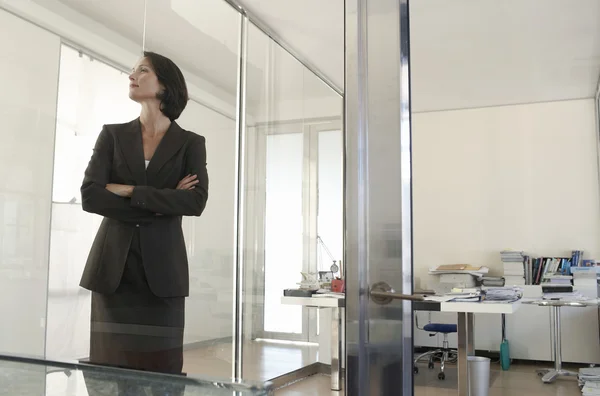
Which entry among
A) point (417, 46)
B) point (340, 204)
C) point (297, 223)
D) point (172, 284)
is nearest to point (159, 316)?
point (172, 284)

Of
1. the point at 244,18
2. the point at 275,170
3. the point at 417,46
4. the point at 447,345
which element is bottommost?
the point at 447,345

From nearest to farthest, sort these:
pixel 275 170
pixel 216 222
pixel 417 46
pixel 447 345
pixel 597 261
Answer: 1. pixel 216 222
2. pixel 275 170
3. pixel 417 46
4. pixel 447 345
5. pixel 597 261

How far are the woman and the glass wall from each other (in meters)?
0.03

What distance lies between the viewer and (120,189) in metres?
1.69

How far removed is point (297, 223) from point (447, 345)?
2.51 meters

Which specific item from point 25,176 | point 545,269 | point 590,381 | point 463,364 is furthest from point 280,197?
point 545,269

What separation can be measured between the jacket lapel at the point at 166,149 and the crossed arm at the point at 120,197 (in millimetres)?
48

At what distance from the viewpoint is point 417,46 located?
12.7 feet

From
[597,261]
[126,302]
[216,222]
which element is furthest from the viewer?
[597,261]

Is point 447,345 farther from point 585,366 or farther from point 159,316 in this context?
point 159,316

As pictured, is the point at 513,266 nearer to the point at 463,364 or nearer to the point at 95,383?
the point at 463,364

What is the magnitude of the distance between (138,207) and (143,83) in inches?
14.6

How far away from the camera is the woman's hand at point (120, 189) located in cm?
169

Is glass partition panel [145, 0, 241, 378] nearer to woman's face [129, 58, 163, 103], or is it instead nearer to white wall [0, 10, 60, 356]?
woman's face [129, 58, 163, 103]
